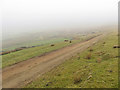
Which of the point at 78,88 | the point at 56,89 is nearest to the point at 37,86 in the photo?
the point at 56,89

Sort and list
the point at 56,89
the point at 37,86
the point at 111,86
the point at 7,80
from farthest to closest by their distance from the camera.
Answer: the point at 7,80
the point at 37,86
the point at 56,89
the point at 111,86

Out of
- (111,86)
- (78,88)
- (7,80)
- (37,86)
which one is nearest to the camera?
(111,86)

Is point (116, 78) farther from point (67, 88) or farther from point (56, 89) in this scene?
point (56, 89)

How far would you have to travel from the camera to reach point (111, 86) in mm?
8336

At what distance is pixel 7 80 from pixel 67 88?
9291mm

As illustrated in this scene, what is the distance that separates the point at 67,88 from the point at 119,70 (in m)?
5.78

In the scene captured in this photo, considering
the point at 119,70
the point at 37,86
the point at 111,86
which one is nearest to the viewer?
the point at 111,86

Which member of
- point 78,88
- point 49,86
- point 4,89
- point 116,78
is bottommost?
point 4,89

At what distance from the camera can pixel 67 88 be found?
9.66 metres

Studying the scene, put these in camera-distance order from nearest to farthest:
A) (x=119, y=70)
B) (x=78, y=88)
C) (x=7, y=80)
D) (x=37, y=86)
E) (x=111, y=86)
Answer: (x=111, y=86) < (x=78, y=88) < (x=119, y=70) < (x=37, y=86) < (x=7, y=80)

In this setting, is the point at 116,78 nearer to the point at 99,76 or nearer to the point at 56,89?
the point at 99,76

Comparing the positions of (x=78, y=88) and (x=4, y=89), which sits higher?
(x=78, y=88)

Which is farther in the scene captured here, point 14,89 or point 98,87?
point 14,89

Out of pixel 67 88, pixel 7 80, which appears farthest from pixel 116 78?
pixel 7 80
